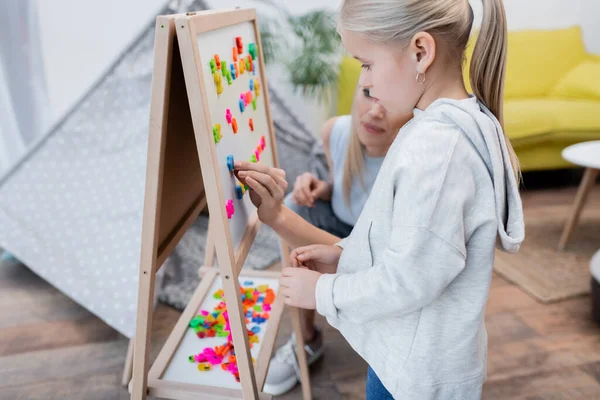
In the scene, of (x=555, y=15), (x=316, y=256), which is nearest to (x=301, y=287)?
(x=316, y=256)

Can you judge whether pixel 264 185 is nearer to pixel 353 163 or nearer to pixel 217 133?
pixel 217 133

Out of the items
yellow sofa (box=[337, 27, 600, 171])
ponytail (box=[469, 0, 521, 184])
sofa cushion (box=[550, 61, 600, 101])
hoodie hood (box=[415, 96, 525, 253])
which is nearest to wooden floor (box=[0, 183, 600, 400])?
hoodie hood (box=[415, 96, 525, 253])

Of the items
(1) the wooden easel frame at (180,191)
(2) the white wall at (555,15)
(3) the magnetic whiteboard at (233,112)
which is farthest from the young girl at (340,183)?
(2) the white wall at (555,15)

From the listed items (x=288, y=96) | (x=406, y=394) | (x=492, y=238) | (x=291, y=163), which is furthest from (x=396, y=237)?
(x=288, y=96)

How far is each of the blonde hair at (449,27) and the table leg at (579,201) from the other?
168 cm

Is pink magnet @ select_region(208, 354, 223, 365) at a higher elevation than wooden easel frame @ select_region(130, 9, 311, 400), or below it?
below

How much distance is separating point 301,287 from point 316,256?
0.12 m

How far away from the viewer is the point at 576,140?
2.87 metres

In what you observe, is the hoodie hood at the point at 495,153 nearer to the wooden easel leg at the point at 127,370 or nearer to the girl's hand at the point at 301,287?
the girl's hand at the point at 301,287

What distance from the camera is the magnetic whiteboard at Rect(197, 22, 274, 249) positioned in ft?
2.75

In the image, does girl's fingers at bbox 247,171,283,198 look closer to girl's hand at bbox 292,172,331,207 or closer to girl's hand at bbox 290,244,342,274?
girl's hand at bbox 290,244,342,274

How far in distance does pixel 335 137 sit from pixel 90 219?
37.0 inches

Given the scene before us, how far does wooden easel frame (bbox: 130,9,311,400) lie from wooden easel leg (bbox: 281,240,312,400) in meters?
0.18

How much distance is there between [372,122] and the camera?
134 cm
